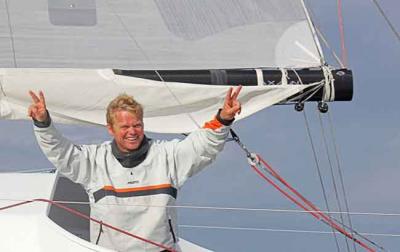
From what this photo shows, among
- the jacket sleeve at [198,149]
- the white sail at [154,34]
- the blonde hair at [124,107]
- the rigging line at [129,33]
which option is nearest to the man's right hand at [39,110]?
the blonde hair at [124,107]

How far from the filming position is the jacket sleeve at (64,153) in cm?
336

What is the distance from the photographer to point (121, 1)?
4645mm

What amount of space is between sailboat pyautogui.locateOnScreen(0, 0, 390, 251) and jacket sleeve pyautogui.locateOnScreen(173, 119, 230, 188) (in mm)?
879

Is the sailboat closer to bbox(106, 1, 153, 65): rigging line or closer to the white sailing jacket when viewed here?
bbox(106, 1, 153, 65): rigging line

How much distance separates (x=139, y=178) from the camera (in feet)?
11.3

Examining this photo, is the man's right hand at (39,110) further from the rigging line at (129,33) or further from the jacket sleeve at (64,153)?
the rigging line at (129,33)

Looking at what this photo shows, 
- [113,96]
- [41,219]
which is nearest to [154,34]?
[113,96]

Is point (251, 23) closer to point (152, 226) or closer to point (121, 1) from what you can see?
point (121, 1)

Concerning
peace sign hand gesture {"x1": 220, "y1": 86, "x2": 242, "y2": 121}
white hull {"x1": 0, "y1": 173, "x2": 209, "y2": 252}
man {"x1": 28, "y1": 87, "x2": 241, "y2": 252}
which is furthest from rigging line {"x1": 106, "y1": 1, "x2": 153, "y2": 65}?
peace sign hand gesture {"x1": 220, "y1": 86, "x2": 242, "y2": 121}

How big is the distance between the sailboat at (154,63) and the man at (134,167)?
724mm

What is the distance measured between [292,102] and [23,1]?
150 centimetres

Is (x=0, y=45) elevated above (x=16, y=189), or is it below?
above

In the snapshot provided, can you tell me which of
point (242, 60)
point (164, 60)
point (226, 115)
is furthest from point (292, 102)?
point (226, 115)

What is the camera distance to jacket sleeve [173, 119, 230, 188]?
3.40 m
